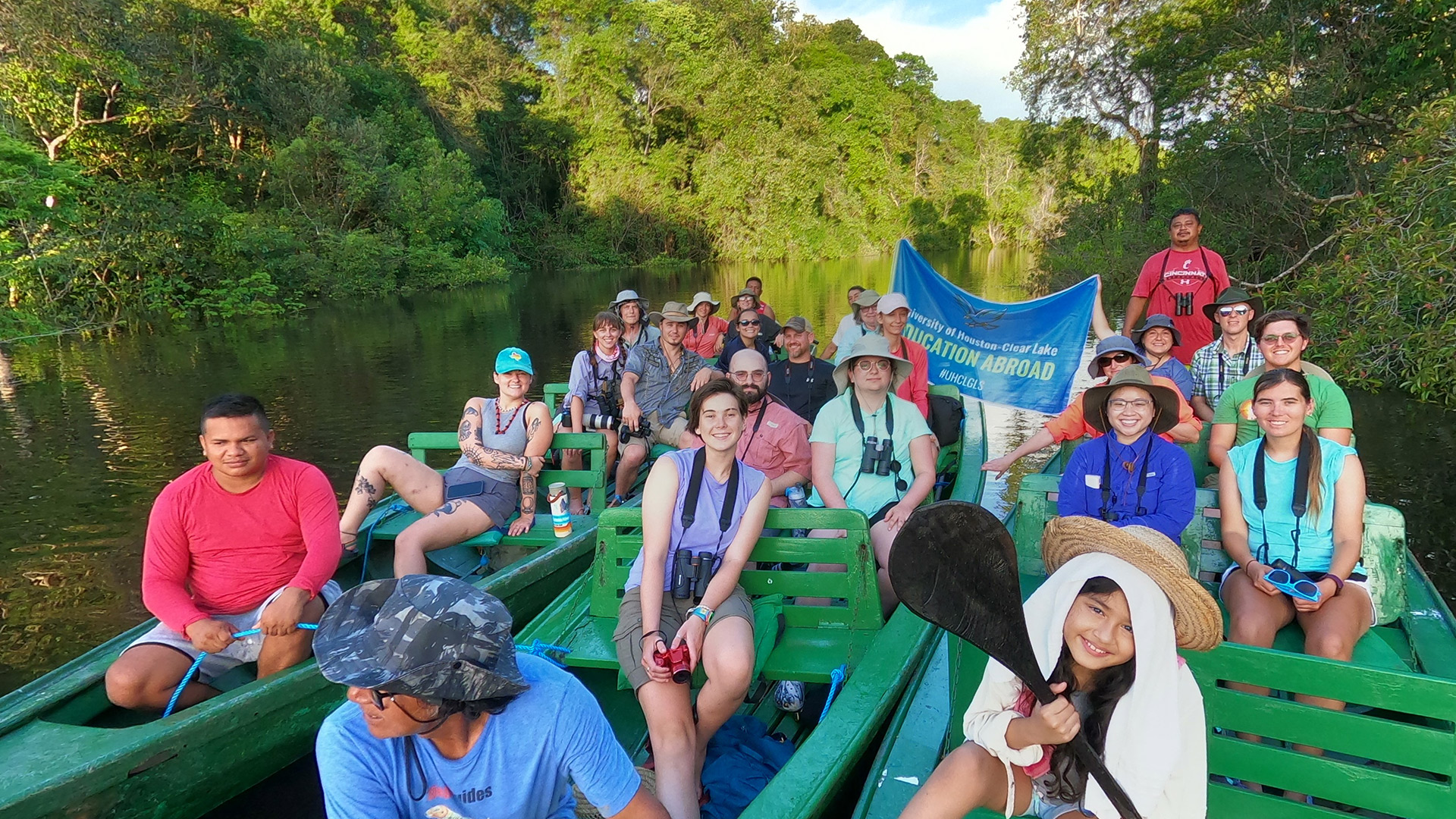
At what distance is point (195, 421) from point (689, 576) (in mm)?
9202

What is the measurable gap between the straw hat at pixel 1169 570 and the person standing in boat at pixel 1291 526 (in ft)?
3.25

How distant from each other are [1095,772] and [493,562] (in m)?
3.71

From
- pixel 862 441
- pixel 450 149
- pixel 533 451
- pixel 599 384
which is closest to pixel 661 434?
pixel 599 384

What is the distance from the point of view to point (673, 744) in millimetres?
2562

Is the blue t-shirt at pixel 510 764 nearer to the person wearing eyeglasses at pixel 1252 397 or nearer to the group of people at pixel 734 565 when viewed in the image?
the group of people at pixel 734 565

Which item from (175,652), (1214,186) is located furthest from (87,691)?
(1214,186)

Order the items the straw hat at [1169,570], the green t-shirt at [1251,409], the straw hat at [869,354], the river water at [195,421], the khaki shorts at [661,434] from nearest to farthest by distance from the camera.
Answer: the straw hat at [1169,570]
the green t-shirt at [1251,409]
the straw hat at [869,354]
the river water at [195,421]
the khaki shorts at [661,434]

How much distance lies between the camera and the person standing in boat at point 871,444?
12.6 feet

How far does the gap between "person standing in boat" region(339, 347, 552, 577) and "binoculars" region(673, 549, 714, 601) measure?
171 centimetres

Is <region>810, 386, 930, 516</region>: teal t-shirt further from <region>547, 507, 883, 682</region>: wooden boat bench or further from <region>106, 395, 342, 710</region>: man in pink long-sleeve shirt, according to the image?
<region>106, 395, 342, 710</region>: man in pink long-sleeve shirt

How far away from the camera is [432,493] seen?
14.5 feet

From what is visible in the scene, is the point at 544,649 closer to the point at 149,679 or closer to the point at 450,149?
the point at 149,679

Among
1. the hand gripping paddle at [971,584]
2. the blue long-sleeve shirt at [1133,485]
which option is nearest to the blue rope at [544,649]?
the hand gripping paddle at [971,584]

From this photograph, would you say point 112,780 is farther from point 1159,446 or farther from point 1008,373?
point 1008,373
